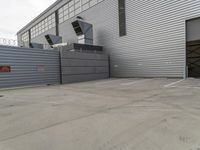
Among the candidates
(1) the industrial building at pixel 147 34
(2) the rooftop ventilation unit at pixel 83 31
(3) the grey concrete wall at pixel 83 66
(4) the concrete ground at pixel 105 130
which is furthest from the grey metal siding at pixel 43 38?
(4) the concrete ground at pixel 105 130

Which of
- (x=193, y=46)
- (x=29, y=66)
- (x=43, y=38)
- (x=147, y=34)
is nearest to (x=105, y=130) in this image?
(x=29, y=66)

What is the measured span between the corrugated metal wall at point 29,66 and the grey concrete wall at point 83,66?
27.0 inches

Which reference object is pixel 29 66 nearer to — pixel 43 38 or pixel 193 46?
pixel 193 46

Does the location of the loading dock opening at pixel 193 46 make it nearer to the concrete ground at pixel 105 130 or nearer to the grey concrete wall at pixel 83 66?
the grey concrete wall at pixel 83 66

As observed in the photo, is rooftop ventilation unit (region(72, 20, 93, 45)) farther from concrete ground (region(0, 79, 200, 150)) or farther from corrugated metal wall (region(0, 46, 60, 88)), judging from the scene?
concrete ground (region(0, 79, 200, 150))

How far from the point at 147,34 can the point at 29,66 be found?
33.3 feet

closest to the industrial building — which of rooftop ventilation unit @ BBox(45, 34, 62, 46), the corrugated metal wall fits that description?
rooftop ventilation unit @ BBox(45, 34, 62, 46)

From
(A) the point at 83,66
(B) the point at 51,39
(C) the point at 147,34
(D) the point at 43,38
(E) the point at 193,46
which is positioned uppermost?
(D) the point at 43,38

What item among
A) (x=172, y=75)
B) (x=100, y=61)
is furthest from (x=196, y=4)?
(x=100, y=61)

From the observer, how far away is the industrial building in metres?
11.9

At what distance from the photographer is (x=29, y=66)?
11.3 meters

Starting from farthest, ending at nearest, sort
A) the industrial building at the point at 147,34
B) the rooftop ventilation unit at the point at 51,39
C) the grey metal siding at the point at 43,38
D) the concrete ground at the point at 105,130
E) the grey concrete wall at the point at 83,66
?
1. the grey metal siding at the point at 43,38
2. the rooftop ventilation unit at the point at 51,39
3. the grey concrete wall at the point at 83,66
4. the industrial building at the point at 147,34
5. the concrete ground at the point at 105,130

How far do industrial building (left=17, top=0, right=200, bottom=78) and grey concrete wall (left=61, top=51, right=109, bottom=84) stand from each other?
4.37 ft

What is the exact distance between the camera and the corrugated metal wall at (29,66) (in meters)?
10.3
